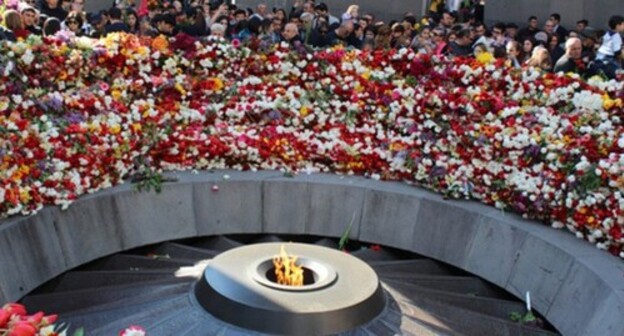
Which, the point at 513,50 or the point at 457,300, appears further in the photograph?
the point at 513,50

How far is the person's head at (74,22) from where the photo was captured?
1038 centimetres

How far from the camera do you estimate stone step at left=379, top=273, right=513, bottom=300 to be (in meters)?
6.96

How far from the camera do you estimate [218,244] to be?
798 centimetres

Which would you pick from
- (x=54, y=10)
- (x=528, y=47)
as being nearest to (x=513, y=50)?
(x=528, y=47)

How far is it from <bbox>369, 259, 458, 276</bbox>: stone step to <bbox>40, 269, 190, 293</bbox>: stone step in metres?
1.97

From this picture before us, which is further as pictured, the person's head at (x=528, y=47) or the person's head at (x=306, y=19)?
the person's head at (x=306, y=19)

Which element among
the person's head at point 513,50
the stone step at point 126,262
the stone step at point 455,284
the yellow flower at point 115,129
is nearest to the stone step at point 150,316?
the stone step at point 126,262

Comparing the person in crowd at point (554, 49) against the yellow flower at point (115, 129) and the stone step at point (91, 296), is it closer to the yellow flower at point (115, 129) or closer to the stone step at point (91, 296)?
the yellow flower at point (115, 129)

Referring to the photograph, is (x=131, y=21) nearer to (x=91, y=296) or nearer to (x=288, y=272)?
(x=91, y=296)

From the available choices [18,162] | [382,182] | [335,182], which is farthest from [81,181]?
[382,182]

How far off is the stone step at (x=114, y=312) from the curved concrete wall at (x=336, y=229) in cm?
73

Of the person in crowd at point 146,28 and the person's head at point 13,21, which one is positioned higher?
the person's head at point 13,21

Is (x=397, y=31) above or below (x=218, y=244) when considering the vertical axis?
above

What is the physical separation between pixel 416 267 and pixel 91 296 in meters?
3.03
